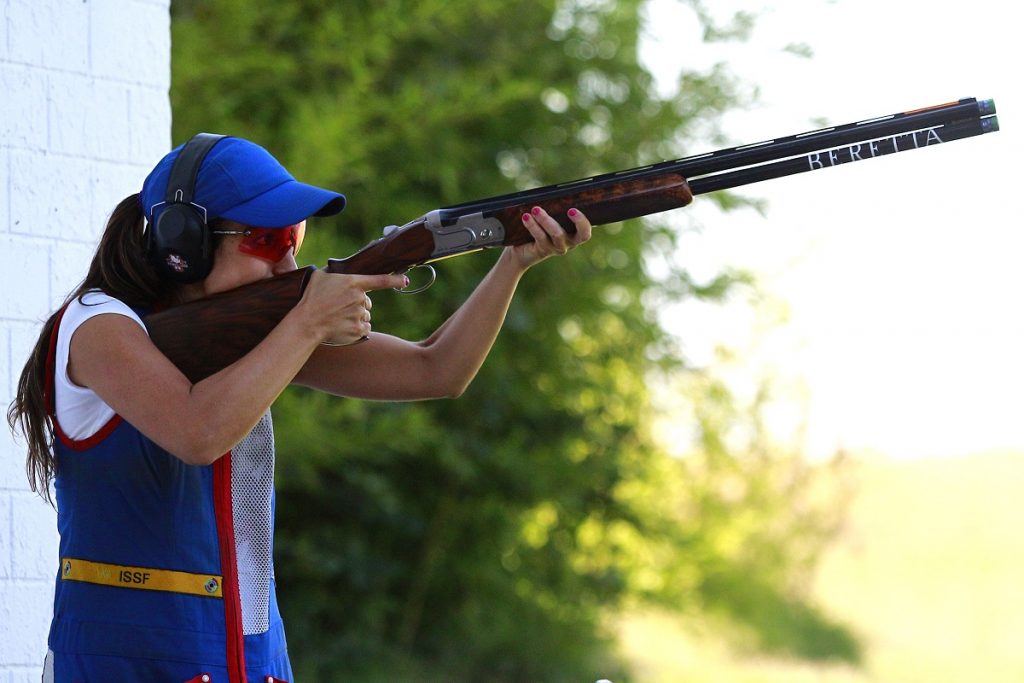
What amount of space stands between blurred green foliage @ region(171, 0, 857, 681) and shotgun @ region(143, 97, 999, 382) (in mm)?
2483

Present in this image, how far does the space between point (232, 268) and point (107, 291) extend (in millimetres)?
167

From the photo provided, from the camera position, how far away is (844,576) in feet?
35.9

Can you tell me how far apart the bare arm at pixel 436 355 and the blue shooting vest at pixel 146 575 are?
36cm

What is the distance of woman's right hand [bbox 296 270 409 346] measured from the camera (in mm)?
1590

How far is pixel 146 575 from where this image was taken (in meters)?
1.50

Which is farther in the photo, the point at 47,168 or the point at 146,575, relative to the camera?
the point at 47,168

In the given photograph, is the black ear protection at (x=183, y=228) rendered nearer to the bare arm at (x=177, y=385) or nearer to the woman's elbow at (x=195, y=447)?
the bare arm at (x=177, y=385)

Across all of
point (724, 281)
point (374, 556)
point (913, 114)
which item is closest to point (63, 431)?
point (913, 114)

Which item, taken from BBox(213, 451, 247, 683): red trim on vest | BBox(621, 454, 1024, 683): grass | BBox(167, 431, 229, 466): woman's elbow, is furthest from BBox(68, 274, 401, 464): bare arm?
BBox(621, 454, 1024, 683): grass

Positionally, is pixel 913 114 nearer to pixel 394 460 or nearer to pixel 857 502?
pixel 394 460

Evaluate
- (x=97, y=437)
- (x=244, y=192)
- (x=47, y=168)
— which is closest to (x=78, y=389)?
(x=97, y=437)

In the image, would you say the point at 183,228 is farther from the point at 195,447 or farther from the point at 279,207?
the point at 195,447

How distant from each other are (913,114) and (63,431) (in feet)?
4.09

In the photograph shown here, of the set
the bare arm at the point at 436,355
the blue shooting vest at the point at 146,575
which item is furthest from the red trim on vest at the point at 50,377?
the bare arm at the point at 436,355
